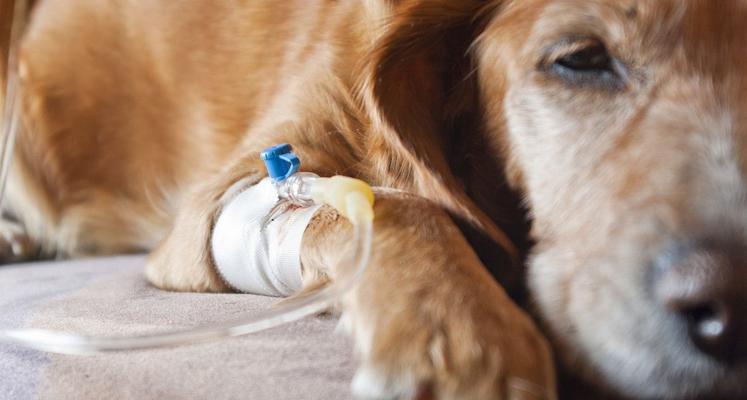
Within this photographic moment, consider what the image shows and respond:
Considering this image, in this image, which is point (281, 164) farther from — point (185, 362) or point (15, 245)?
point (15, 245)

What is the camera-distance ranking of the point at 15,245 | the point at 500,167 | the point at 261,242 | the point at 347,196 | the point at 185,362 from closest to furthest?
1. the point at 185,362
2. the point at 347,196
3. the point at 261,242
4. the point at 500,167
5. the point at 15,245

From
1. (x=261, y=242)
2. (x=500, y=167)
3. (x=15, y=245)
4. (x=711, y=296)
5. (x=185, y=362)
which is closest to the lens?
(x=711, y=296)

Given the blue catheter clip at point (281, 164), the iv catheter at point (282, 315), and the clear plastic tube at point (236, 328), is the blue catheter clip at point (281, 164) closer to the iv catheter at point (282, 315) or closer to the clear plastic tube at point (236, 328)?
the iv catheter at point (282, 315)

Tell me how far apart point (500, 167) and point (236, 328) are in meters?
0.56

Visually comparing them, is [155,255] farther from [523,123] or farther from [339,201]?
[523,123]


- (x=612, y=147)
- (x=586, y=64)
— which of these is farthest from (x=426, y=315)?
(x=586, y=64)

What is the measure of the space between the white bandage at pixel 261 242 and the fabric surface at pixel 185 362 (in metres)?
0.04

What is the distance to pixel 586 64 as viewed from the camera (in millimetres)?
1195

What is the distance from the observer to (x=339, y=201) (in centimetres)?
111

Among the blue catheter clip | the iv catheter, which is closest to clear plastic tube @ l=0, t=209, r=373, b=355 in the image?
the iv catheter

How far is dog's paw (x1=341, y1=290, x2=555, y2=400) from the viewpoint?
0.79m

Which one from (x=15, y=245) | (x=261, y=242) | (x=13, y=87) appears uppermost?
(x=261, y=242)

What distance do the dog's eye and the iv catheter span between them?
0.35 metres

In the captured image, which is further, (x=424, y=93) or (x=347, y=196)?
(x=424, y=93)
